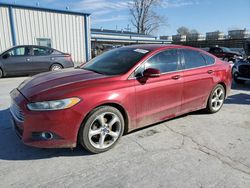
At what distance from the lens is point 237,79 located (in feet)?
29.8

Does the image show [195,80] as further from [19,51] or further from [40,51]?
[19,51]

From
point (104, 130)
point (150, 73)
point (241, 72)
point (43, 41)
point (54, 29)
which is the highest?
point (54, 29)

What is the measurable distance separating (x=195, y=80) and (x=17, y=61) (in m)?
8.73

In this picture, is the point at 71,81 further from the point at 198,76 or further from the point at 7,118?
the point at 198,76

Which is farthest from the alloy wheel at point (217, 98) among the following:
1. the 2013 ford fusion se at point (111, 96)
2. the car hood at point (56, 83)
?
the car hood at point (56, 83)

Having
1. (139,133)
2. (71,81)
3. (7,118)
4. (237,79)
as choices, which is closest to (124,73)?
(71,81)

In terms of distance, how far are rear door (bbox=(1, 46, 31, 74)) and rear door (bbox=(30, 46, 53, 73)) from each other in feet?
0.76

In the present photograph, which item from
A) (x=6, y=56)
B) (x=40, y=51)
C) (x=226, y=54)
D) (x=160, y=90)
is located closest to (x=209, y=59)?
(x=160, y=90)

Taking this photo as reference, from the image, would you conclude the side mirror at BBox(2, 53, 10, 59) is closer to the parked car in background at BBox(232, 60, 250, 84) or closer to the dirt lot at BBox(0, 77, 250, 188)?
the dirt lot at BBox(0, 77, 250, 188)

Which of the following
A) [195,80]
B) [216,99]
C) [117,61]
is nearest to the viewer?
[117,61]

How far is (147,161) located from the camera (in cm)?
301

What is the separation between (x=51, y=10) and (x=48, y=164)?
15.5 metres

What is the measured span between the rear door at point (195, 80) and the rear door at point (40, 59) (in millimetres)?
8167

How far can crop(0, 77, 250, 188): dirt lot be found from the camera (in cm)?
259
